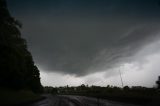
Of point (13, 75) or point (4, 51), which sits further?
point (13, 75)

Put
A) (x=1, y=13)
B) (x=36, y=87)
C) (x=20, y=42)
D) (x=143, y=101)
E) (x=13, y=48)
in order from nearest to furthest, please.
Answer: (x=13, y=48) < (x=1, y=13) < (x=20, y=42) < (x=143, y=101) < (x=36, y=87)

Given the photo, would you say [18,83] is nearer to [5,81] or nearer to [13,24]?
[5,81]

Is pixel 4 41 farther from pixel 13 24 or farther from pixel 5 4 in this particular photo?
pixel 5 4

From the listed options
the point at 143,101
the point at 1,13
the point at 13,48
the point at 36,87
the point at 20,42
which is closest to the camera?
the point at 13,48

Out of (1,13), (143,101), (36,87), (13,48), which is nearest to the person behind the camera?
(13,48)

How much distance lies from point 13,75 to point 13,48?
86.5 ft

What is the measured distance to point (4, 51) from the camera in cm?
2698

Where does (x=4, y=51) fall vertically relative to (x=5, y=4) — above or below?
below

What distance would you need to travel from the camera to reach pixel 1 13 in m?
27.9

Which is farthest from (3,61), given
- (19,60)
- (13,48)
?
(13,48)

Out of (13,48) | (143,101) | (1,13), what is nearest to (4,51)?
(13,48)

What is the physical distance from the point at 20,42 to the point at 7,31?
16.6 ft

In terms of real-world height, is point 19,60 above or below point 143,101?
→ above

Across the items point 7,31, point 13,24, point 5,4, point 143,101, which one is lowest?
point 143,101
